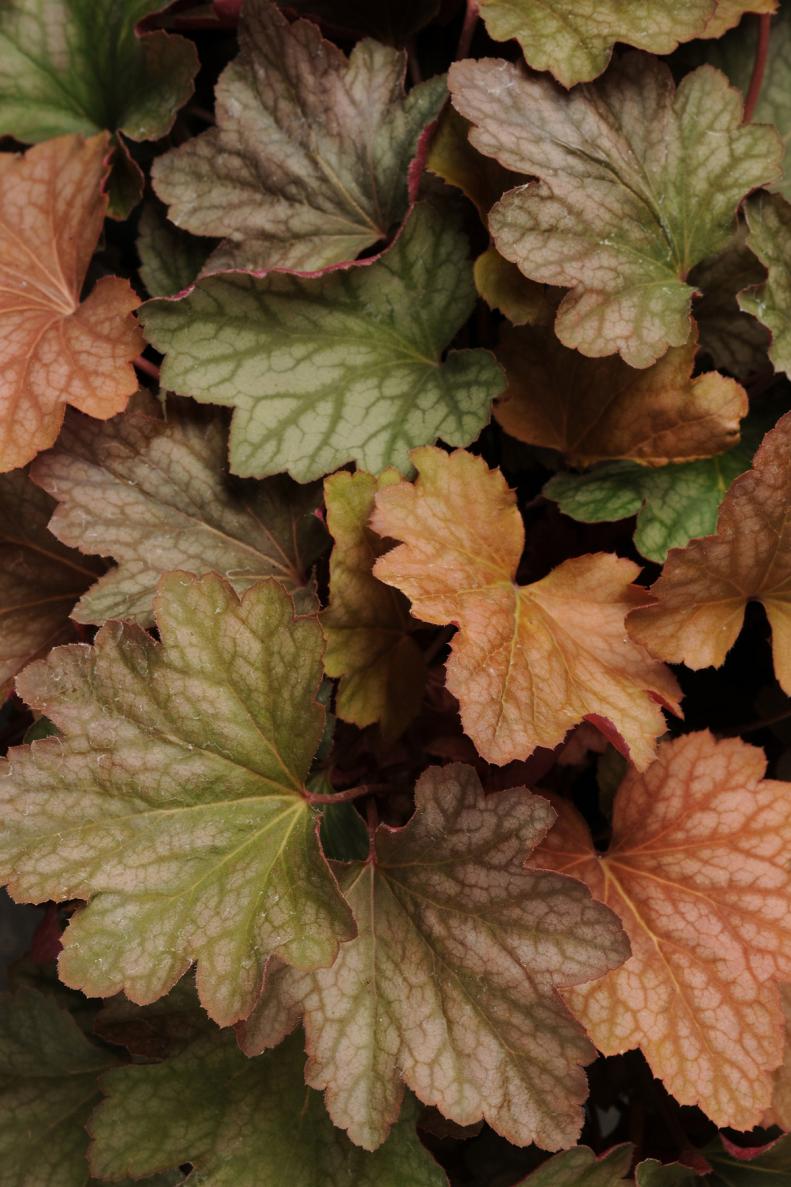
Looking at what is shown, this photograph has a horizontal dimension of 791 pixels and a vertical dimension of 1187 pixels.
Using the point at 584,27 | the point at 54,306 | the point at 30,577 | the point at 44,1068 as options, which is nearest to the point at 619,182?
the point at 584,27

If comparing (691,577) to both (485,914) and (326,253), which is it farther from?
(326,253)

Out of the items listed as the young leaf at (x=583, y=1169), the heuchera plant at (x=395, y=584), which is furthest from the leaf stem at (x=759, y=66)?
the young leaf at (x=583, y=1169)

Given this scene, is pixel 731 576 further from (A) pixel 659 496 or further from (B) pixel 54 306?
(B) pixel 54 306

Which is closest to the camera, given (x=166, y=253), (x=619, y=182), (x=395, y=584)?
(x=395, y=584)

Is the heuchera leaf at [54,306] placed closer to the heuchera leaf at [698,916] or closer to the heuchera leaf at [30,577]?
the heuchera leaf at [30,577]

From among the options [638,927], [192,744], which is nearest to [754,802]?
[638,927]

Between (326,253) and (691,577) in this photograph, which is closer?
(691,577)
